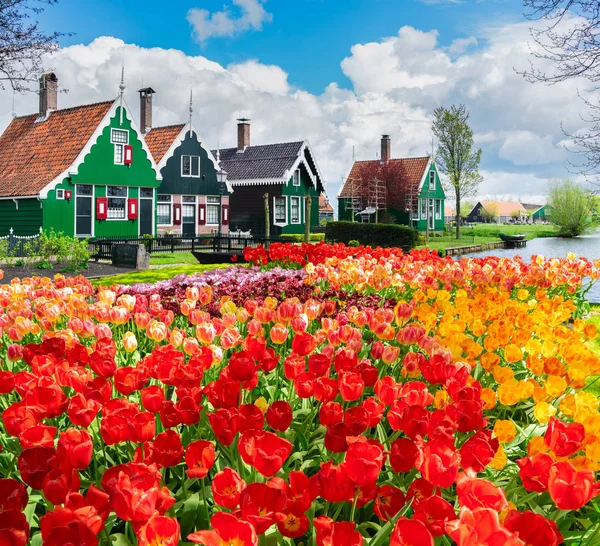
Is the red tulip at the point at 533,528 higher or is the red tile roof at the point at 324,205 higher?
the red tile roof at the point at 324,205

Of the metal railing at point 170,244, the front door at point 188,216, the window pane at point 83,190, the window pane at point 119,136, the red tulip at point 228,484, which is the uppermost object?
the window pane at point 119,136

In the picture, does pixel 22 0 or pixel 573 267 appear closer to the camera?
pixel 573 267

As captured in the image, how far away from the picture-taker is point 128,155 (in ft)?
88.6

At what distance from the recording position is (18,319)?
3.49m

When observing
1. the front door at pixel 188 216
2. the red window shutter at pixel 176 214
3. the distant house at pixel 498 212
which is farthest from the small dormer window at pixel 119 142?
the distant house at pixel 498 212

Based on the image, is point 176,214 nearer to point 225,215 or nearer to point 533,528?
point 225,215

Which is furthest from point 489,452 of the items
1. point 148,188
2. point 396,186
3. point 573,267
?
point 396,186

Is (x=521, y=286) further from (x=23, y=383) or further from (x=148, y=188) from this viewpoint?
(x=148, y=188)

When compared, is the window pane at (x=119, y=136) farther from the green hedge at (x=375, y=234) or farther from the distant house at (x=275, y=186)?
the green hedge at (x=375, y=234)

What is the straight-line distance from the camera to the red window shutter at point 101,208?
25766 millimetres

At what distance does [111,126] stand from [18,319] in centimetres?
2462

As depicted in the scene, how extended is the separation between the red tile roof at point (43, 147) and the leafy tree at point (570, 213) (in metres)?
44.3

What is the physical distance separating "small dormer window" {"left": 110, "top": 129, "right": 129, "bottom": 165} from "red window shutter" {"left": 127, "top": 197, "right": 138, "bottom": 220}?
5.47 feet

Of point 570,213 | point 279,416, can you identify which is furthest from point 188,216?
point 570,213
